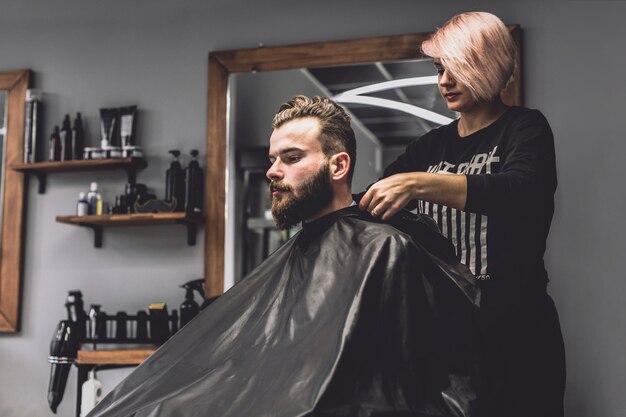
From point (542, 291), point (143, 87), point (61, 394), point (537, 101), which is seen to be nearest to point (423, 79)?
point (537, 101)

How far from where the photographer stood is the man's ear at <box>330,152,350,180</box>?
196cm

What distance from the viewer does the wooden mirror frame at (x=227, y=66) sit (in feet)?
11.6

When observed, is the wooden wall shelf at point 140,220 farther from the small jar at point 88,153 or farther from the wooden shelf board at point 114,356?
the wooden shelf board at point 114,356

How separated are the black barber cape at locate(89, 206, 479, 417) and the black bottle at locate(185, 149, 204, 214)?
1.70 meters

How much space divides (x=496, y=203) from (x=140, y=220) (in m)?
2.37

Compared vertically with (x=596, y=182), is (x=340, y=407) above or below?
below

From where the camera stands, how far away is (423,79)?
11.4 feet

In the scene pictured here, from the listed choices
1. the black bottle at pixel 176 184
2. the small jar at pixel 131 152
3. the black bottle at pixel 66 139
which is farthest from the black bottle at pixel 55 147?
the black bottle at pixel 176 184

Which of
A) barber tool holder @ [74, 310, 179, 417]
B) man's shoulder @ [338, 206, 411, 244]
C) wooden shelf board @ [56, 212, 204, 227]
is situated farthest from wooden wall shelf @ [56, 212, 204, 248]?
man's shoulder @ [338, 206, 411, 244]

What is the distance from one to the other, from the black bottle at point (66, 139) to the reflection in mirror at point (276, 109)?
2.94 ft

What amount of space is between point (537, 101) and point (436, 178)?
2.02 m

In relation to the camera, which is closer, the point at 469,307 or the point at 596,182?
the point at 469,307

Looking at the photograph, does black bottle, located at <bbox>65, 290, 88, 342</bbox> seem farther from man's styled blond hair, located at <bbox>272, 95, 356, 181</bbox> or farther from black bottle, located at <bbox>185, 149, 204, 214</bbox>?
man's styled blond hair, located at <bbox>272, 95, 356, 181</bbox>

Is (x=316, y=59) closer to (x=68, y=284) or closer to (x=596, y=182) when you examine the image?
(x=596, y=182)
